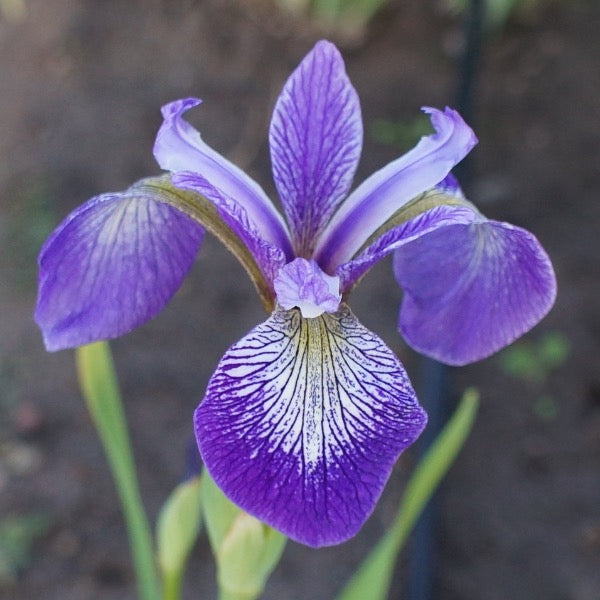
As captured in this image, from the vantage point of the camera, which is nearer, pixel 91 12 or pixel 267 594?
pixel 267 594

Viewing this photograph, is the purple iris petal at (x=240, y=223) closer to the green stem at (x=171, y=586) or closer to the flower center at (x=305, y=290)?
the flower center at (x=305, y=290)

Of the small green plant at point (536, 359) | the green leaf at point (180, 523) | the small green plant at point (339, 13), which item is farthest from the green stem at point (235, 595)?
the small green plant at point (339, 13)

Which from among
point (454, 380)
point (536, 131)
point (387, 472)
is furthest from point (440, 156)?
point (536, 131)

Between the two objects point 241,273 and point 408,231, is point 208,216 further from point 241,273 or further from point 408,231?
point 241,273

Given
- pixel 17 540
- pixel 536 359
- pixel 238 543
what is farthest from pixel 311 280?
pixel 536 359

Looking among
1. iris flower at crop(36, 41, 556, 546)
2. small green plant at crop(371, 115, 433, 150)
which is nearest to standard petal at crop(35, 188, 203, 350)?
iris flower at crop(36, 41, 556, 546)

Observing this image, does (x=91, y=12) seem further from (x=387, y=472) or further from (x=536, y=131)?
(x=387, y=472)
